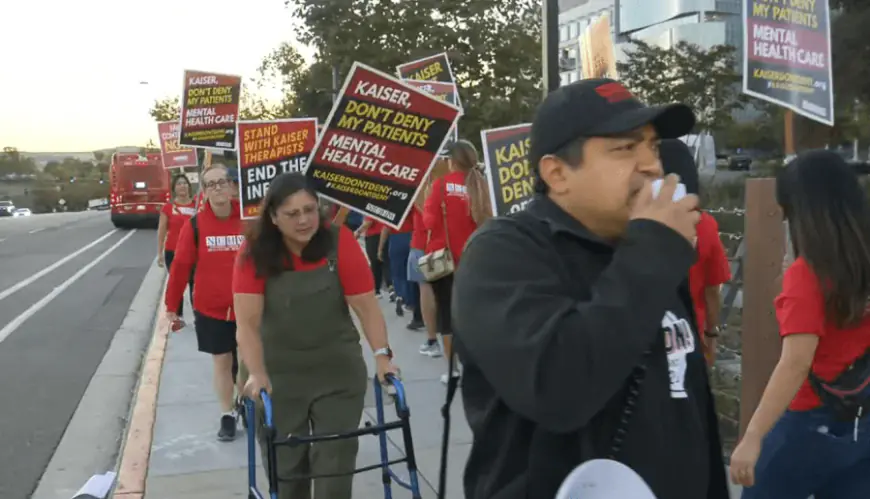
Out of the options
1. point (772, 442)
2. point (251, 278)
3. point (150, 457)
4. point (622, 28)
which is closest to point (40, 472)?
point (150, 457)

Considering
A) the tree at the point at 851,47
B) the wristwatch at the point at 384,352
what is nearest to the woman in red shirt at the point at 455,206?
the wristwatch at the point at 384,352

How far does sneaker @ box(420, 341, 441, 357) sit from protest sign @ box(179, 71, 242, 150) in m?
4.46

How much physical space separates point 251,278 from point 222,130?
8.44 m

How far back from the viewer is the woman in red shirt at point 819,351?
101 inches

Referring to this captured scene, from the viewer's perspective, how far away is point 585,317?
1.43 meters

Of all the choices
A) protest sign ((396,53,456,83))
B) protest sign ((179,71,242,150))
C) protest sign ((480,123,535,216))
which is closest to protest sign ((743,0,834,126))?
protest sign ((480,123,535,216))

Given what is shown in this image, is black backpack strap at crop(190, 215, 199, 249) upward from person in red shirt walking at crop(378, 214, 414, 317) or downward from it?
upward

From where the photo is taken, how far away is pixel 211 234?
625 centimetres

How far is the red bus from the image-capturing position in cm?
3769

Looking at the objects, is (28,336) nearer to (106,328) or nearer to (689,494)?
(106,328)

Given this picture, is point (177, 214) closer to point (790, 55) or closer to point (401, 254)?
point (401, 254)

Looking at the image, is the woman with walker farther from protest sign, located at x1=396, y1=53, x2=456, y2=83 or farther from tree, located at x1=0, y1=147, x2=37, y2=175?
tree, located at x1=0, y1=147, x2=37, y2=175

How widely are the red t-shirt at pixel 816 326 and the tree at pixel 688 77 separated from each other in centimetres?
2544

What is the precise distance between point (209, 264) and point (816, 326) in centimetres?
444
